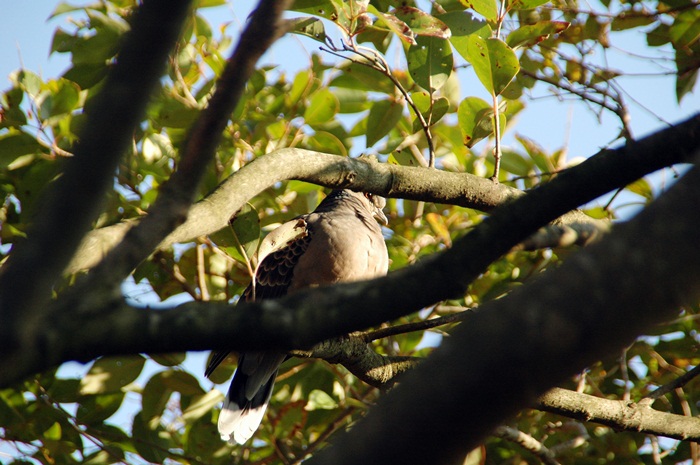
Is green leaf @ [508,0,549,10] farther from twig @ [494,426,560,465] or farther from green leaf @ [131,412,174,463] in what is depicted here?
green leaf @ [131,412,174,463]

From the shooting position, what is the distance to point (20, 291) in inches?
43.1

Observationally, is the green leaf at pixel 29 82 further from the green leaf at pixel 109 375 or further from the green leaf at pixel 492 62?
the green leaf at pixel 492 62

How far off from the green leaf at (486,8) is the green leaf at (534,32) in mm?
161

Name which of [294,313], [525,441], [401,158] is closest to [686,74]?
[401,158]

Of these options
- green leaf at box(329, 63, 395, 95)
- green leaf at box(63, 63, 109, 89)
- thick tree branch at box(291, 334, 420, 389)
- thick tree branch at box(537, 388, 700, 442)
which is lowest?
thick tree branch at box(537, 388, 700, 442)

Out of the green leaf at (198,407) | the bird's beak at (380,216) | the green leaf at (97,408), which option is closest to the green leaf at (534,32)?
the bird's beak at (380,216)

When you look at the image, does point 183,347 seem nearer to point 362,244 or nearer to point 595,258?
point 595,258

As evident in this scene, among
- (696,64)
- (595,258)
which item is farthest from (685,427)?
(595,258)

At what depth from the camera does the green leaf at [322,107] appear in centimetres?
369

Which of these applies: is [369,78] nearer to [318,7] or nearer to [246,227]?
[318,7]

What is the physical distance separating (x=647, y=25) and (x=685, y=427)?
76.5 inches

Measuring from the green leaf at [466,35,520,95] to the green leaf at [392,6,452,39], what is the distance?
137 millimetres

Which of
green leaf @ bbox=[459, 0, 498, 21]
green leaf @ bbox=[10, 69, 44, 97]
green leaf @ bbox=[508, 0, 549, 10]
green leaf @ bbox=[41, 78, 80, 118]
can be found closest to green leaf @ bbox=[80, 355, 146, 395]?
green leaf @ bbox=[41, 78, 80, 118]

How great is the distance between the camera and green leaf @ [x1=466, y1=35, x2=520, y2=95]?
2.78 m
